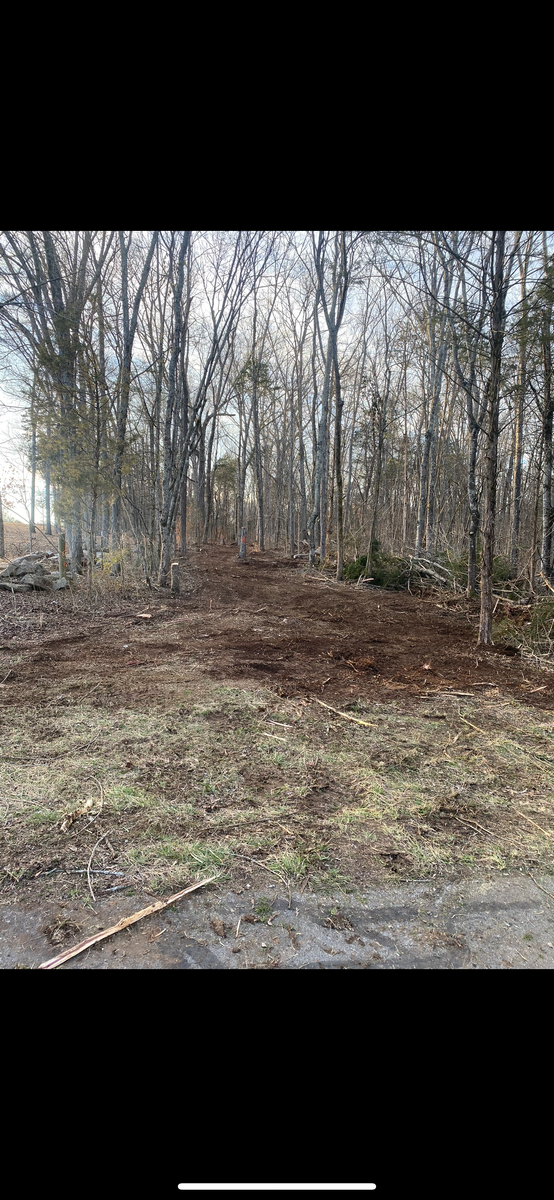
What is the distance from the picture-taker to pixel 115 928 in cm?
172

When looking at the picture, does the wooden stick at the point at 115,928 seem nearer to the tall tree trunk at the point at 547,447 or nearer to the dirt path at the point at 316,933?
the dirt path at the point at 316,933

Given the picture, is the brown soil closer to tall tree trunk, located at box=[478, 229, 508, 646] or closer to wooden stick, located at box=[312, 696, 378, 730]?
wooden stick, located at box=[312, 696, 378, 730]

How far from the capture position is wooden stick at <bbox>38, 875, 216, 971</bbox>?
156 centimetres

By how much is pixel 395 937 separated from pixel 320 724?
2039 millimetres

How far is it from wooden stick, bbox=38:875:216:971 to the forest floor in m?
0.04

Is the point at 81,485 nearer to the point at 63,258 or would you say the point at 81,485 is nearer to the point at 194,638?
the point at 194,638

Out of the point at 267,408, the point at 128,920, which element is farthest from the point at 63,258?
the point at 128,920

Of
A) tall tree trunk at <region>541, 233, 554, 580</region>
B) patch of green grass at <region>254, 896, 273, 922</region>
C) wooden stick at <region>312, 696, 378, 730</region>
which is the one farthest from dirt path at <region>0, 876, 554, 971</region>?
tall tree trunk at <region>541, 233, 554, 580</region>

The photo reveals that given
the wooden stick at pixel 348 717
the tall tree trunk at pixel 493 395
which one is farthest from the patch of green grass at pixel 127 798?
the tall tree trunk at pixel 493 395

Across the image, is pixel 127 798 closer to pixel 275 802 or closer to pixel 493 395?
pixel 275 802

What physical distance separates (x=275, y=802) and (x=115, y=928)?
1101mm

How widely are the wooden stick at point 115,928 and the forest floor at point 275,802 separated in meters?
0.04

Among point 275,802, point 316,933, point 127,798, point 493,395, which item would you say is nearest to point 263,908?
point 316,933
